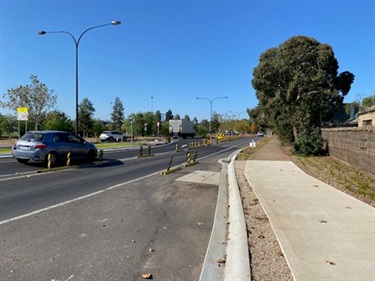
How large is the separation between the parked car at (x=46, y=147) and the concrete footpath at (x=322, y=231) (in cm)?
953

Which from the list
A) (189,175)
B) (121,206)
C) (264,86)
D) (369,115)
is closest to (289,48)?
(264,86)

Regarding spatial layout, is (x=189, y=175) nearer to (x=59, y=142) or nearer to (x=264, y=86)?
(x=59, y=142)

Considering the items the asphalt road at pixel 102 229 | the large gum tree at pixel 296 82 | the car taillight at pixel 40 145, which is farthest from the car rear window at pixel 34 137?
the large gum tree at pixel 296 82

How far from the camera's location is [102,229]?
5.72 m

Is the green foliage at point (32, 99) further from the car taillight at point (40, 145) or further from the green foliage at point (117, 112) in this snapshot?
the green foliage at point (117, 112)

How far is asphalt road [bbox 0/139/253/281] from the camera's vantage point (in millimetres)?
4102

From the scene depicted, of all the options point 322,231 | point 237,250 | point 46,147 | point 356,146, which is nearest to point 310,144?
point 356,146

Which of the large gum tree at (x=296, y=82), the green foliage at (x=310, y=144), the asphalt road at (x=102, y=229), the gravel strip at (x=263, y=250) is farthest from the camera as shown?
the large gum tree at (x=296, y=82)

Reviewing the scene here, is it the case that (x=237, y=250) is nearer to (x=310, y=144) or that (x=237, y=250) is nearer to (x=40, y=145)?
(x=40, y=145)

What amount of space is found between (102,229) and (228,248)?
Result: 7.38ft

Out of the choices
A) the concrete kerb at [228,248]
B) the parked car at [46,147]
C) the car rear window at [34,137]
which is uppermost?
the car rear window at [34,137]

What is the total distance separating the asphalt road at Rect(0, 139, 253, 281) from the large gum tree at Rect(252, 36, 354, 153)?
67.1 ft

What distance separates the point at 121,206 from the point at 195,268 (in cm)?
366

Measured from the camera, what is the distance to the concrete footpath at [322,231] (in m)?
3.98
